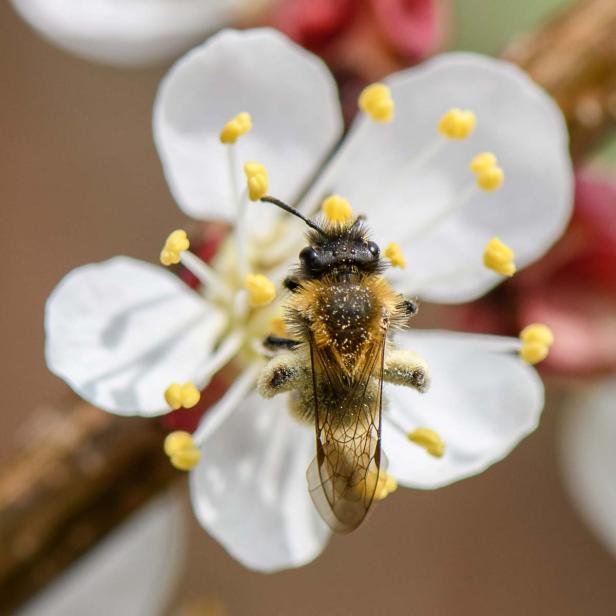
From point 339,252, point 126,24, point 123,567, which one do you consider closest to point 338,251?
point 339,252

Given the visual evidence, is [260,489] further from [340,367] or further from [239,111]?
[239,111]

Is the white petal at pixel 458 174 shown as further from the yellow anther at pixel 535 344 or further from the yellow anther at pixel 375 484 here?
the yellow anther at pixel 375 484

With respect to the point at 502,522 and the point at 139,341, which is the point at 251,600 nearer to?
the point at 502,522

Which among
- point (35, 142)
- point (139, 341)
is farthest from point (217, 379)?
point (35, 142)

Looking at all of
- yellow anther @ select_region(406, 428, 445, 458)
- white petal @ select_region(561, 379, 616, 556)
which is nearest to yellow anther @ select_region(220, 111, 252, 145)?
yellow anther @ select_region(406, 428, 445, 458)

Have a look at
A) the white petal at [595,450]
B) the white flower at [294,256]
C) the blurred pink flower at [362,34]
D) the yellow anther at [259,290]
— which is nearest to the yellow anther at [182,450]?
the white flower at [294,256]

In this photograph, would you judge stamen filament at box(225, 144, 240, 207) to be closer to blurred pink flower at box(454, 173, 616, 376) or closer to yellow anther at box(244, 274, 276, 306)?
yellow anther at box(244, 274, 276, 306)
